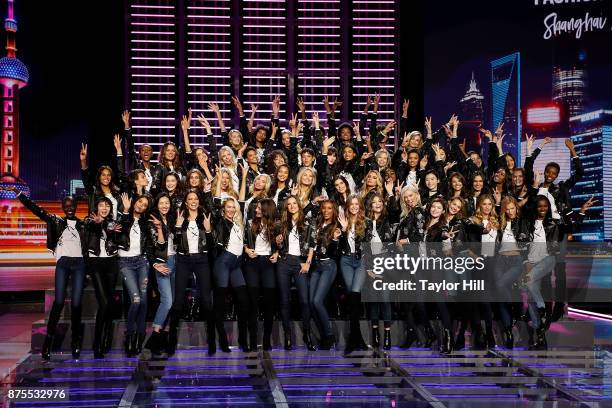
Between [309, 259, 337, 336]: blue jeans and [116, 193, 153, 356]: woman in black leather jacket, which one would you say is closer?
[116, 193, 153, 356]: woman in black leather jacket

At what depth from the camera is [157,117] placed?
10.9 m

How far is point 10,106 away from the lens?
34.1 ft

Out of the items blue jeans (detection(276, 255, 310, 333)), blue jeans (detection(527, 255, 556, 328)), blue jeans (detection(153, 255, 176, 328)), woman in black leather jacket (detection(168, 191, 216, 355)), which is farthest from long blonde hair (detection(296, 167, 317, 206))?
blue jeans (detection(527, 255, 556, 328))

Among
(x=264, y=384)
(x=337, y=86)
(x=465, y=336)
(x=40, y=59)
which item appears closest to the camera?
(x=264, y=384)

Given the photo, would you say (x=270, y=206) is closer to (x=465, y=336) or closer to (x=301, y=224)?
(x=301, y=224)

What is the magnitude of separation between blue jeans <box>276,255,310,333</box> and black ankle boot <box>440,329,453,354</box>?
120 cm

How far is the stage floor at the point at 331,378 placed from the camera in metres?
4.97

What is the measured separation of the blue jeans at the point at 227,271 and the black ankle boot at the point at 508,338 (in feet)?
7.91

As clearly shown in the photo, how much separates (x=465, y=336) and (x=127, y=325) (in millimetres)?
3176

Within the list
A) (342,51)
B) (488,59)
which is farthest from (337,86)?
(488,59)

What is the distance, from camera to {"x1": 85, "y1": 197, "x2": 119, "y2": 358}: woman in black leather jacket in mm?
6488

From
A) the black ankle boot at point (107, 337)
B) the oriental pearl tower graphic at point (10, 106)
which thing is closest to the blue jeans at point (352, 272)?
the black ankle boot at point (107, 337)

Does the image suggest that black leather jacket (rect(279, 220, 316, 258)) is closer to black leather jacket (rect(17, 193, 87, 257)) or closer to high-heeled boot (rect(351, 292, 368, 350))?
high-heeled boot (rect(351, 292, 368, 350))

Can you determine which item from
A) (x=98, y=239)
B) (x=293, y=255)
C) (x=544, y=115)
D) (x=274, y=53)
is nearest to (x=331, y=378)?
(x=293, y=255)
